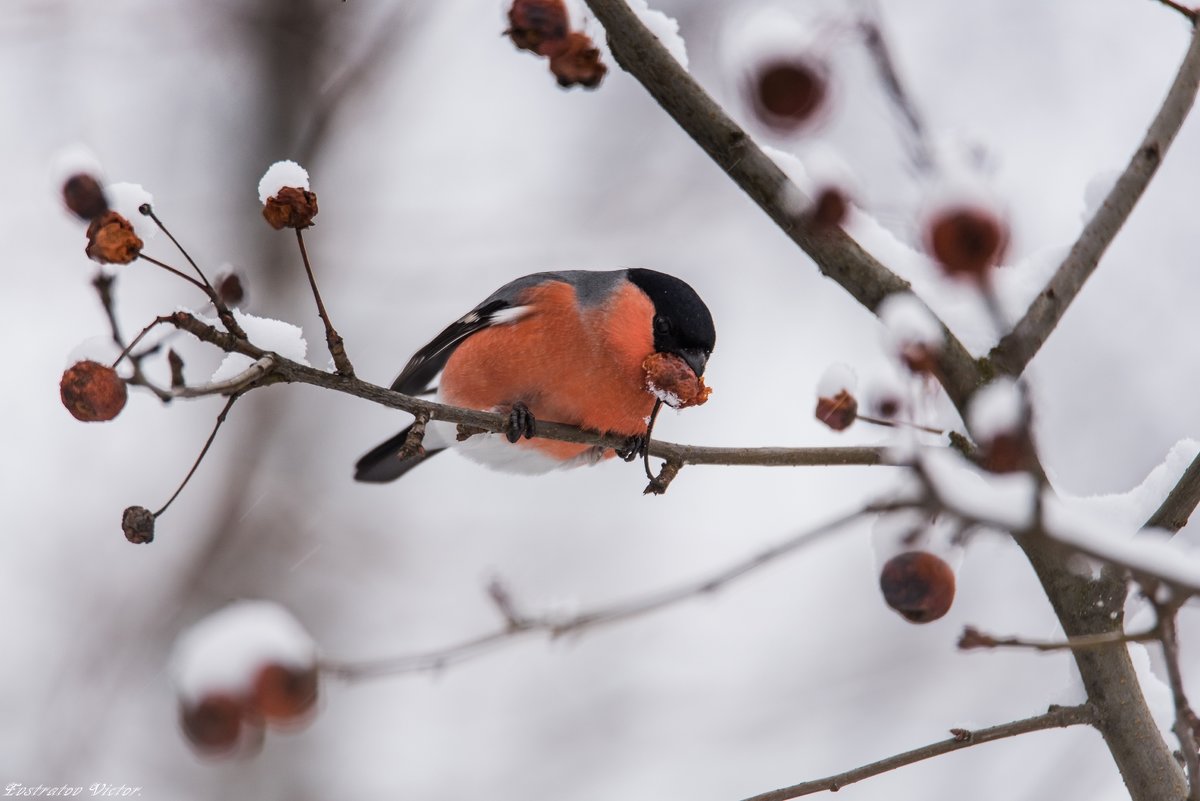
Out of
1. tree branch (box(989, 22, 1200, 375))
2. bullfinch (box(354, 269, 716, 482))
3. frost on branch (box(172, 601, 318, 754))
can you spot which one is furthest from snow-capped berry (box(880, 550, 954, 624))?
bullfinch (box(354, 269, 716, 482))

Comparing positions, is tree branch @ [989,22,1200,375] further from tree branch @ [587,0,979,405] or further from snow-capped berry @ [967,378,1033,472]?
snow-capped berry @ [967,378,1033,472]

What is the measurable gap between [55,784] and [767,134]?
4.77 meters

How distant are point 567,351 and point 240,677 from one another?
2125 millimetres

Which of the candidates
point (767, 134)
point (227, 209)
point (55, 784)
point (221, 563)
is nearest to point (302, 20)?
point (227, 209)

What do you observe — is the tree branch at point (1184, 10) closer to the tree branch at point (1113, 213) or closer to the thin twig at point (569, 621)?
the tree branch at point (1113, 213)

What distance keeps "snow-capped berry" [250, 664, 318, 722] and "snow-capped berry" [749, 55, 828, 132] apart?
0.91 metres

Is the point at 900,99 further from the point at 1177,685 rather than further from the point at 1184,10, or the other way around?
the point at 1184,10

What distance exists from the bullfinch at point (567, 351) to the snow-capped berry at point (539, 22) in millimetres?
1247

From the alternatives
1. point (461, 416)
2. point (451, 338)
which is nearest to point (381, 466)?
point (451, 338)

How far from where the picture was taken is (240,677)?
1.22 m

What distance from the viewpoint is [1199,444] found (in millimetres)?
1895

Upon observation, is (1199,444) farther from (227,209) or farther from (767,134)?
(227,209)

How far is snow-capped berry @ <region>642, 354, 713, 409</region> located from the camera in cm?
257

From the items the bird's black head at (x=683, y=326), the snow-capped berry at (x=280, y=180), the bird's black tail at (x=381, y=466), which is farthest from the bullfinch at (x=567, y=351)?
the snow-capped berry at (x=280, y=180)
